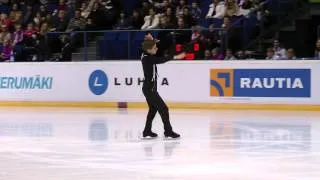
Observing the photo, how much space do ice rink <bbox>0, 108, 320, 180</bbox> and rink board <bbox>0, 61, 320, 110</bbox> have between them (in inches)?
74.0

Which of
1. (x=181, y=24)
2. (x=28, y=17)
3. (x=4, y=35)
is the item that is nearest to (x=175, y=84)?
(x=181, y=24)

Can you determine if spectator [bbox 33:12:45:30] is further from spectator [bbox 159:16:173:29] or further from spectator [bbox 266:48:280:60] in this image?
spectator [bbox 266:48:280:60]

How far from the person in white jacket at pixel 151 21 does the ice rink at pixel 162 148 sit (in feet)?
20.2

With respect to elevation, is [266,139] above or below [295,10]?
below

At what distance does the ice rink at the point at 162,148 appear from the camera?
930 cm

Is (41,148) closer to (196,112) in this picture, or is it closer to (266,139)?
(266,139)

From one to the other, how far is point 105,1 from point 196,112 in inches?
312

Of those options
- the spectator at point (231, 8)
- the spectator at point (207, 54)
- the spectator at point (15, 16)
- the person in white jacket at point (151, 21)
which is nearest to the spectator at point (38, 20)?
the spectator at point (15, 16)

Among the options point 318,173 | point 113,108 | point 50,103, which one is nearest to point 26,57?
point 50,103

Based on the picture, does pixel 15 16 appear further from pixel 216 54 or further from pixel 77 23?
pixel 216 54

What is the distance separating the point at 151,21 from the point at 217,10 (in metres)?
2.26

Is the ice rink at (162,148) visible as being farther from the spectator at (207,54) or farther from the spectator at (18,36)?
the spectator at (18,36)

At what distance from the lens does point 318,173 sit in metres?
9.16

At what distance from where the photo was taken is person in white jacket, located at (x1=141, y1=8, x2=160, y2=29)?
25659mm
